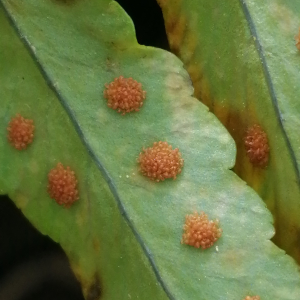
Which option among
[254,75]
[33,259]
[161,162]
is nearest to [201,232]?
[161,162]

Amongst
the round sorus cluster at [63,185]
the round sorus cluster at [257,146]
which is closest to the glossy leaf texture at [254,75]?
the round sorus cluster at [257,146]

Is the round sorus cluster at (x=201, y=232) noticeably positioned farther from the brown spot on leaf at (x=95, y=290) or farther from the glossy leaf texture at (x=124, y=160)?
the brown spot on leaf at (x=95, y=290)

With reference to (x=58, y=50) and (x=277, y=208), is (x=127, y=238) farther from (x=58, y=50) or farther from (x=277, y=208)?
(x=58, y=50)

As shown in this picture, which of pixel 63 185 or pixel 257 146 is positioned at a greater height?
pixel 257 146

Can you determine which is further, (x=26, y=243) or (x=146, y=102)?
(x=26, y=243)

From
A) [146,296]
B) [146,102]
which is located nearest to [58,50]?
[146,102]

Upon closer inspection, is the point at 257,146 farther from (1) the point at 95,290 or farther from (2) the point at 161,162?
(1) the point at 95,290
